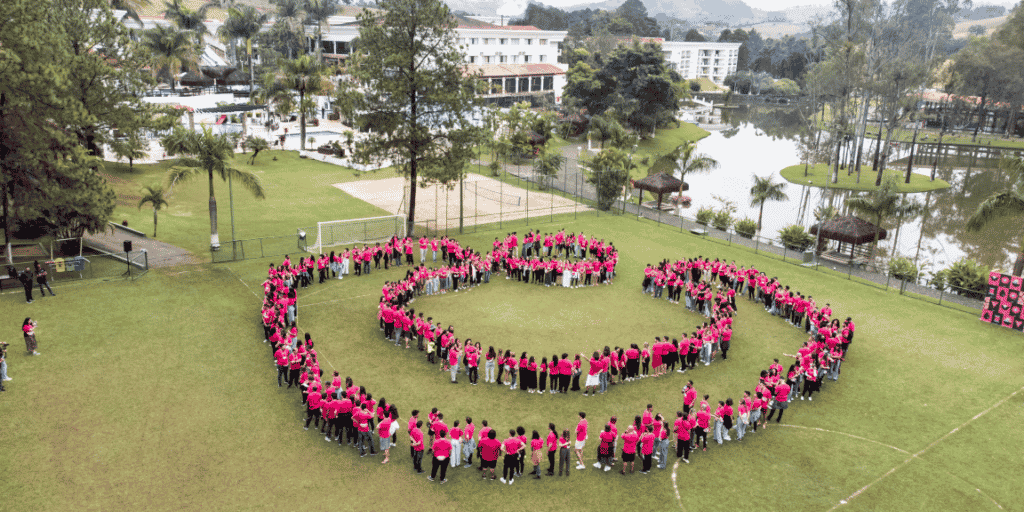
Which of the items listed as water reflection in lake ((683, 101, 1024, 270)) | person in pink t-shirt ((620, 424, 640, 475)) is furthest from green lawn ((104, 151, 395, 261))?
water reflection in lake ((683, 101, 1024, 270))

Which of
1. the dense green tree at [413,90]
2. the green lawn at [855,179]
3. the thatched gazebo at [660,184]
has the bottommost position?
the green lawn at [855,179]

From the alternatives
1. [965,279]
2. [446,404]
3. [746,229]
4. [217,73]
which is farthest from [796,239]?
[217,73]

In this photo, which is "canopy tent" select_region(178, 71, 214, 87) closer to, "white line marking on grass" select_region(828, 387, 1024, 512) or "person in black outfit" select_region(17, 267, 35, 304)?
"person in black outfit" select_region(17, 267, 35, 304)

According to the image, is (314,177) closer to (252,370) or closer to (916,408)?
(252,370)

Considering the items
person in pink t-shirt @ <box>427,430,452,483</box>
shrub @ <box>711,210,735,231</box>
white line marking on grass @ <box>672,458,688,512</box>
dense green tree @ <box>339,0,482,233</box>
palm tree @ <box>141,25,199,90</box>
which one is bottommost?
white line marking on grass @ <box>672,458,688,512</box>

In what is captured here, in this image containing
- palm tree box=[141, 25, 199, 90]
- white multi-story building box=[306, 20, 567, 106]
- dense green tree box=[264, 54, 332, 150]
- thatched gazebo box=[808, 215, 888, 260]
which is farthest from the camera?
white multi-story building box=[306, 20, 567, 106]

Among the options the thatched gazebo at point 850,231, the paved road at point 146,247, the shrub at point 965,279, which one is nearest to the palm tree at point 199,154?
the paved road at point 146,247

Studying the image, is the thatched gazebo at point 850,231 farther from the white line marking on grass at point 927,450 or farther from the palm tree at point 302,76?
the palm tree at point 302,76

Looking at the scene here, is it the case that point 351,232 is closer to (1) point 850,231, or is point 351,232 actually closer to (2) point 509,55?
(1) point 850,231
